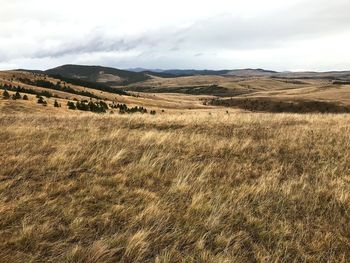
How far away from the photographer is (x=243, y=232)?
529 cm

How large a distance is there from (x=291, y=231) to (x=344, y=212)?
1286 millimetres

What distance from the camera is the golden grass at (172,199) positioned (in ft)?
15.6

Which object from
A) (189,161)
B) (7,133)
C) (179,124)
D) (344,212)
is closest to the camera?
(344,212)

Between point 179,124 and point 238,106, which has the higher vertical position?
point 179,124

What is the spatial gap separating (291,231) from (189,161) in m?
3.67

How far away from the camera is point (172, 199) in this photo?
632 cm

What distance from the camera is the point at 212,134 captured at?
1240 centimetres

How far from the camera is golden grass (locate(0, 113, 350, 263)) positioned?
4758 mm

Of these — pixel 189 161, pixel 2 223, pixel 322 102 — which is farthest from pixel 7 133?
pixel 322 102

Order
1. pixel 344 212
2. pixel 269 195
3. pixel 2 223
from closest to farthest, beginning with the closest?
pixel 2 223 → pixel 344 212 → pixel 269 195

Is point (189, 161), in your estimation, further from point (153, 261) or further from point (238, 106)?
point (238, 106)

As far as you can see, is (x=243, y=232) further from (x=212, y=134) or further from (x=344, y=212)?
(x=212, y=134)

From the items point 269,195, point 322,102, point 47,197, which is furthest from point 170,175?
point 322,102

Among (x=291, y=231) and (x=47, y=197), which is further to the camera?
(x=47, y=197)
